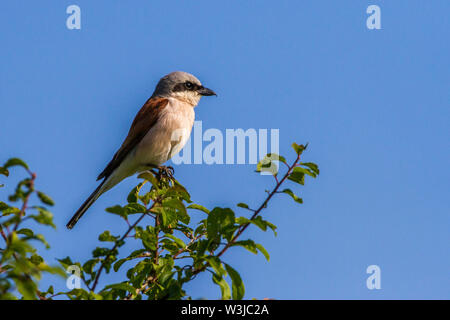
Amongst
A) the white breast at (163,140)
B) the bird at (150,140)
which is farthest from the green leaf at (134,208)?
the white breast at (163,140)

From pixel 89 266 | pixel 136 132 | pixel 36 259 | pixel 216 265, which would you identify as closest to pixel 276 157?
pixel 216 265

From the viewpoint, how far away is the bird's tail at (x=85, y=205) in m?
5.20

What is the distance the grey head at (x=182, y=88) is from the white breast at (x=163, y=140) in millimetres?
574

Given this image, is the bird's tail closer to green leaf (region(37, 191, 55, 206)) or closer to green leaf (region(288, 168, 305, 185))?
green leaf (region(288, 168, 305, 185))

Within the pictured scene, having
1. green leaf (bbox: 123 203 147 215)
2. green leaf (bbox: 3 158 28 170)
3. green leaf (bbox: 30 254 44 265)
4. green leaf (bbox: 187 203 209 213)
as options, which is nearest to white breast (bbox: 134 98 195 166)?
green leaf (bbox: 187 203 209 213)

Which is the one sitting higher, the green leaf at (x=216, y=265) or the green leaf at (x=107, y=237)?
the green leaf at (x=107, y=237)

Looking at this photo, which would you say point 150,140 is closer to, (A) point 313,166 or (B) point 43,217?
(A) point 313,166

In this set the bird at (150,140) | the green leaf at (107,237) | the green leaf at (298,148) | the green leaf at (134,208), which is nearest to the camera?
the green leaf at (107,237)

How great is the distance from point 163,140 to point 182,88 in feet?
3.34

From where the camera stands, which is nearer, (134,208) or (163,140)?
(134,208)

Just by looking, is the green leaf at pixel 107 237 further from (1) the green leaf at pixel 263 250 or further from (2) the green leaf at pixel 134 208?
(1) the green leaf at pixel 263 250

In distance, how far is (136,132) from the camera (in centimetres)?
592

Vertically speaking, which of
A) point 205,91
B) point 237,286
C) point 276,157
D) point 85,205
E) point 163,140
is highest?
point 205,91
